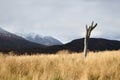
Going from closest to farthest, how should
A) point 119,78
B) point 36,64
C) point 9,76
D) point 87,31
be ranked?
point 9,76 < point 119,78 < point 36,64 < point 87,31

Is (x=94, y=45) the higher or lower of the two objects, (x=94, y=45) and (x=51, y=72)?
the lower

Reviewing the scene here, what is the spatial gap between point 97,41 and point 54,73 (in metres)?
87.7

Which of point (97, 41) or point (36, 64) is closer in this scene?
point (36, 64)

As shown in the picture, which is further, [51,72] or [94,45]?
[94,45]

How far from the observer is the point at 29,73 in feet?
34.5

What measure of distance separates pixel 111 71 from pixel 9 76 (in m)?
3.46

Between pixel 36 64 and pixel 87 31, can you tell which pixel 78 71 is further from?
pixel 87 31

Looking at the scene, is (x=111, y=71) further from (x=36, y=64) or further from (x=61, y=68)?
(x=36, y=64)

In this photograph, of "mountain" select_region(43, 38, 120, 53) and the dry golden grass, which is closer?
the dry golden grass

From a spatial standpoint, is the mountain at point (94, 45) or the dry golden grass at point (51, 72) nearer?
the dry golden grass at point (51, 72)

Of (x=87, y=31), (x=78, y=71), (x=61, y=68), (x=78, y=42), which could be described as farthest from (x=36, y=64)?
(x=78, y=42)

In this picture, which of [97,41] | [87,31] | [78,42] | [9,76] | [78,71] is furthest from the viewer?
[97,41]

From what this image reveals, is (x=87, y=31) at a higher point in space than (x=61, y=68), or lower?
higher

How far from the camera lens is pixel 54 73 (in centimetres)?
1067
